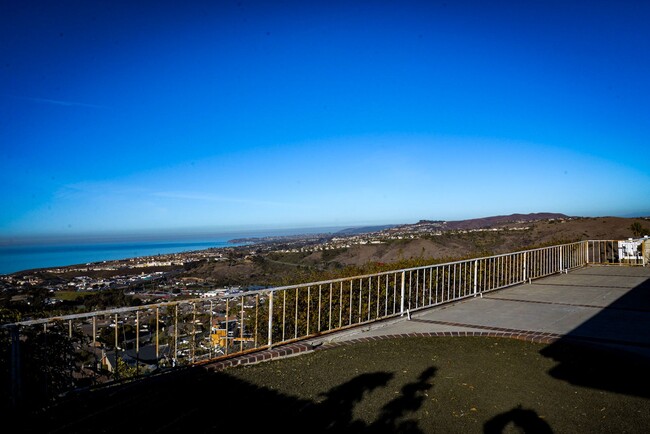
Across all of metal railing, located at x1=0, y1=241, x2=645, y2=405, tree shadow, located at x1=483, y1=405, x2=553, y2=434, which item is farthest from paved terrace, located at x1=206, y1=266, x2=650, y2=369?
tree shadow, located at x1=483, y1=405, x2=553, y2=434

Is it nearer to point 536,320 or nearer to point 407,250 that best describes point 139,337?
point 536,320

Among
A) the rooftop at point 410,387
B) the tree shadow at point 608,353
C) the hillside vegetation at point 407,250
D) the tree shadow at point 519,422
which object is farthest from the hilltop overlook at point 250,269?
the tree shadow at point 519,422

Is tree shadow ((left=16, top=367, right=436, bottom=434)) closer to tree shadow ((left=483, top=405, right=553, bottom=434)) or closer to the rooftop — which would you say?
the rooftop

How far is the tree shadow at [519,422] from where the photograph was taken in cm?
300

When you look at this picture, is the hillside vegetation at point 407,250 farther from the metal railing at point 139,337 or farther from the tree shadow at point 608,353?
the tree shadow at point 608,353

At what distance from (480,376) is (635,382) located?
1373 mm

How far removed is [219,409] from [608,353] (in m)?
4.36

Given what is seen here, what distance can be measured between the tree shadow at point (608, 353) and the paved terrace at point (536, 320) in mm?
13

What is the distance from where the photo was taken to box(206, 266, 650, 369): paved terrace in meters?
5.46

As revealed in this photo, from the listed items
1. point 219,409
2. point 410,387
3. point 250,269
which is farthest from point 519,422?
point 250,269

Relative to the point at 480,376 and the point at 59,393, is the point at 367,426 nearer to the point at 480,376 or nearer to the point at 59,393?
the point at 480,376

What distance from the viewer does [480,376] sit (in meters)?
4.13

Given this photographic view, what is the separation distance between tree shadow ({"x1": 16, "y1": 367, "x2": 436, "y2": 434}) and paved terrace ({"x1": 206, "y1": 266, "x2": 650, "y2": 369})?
772 mm

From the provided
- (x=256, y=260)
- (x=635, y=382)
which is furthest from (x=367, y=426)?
(x=256, y=260)
